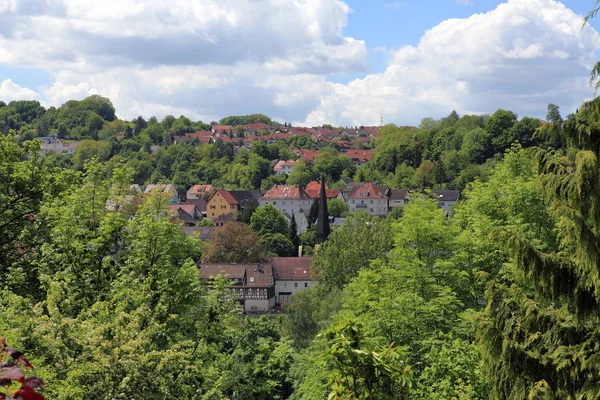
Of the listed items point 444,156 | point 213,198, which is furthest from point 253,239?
point 444,156

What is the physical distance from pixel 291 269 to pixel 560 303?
59.2 metres

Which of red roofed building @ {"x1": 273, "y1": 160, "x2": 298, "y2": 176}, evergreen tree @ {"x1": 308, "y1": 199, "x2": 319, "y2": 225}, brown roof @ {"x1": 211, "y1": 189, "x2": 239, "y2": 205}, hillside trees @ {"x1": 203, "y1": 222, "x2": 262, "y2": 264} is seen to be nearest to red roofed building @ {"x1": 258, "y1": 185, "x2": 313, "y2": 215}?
brown roof @ {"x1": 211, "y1": 189, "x2": 239, "y2": 205}

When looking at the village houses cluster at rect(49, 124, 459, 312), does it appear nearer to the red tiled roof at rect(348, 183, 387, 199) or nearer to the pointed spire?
the red tiled roof at rect(348, 183, 387, 199)

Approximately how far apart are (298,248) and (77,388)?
2948 inches

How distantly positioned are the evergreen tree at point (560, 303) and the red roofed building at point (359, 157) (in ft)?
487

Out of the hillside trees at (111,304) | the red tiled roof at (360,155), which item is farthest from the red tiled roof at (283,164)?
Answer: the hillside trees at (111,304)

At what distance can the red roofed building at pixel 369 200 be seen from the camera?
347 feet

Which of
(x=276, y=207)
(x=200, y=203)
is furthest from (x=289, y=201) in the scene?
(x=200, y=203)

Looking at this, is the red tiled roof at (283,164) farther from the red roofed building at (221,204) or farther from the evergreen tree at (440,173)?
the evergreen tree at (440,173)

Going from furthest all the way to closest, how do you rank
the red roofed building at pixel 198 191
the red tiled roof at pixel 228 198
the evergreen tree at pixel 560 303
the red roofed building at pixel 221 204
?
the red roofed building at pixel 198 191, the red tiled roof at pixel 228 198, the red roofed building at pixel 221 204, the evergreen tree at pixel 560 303

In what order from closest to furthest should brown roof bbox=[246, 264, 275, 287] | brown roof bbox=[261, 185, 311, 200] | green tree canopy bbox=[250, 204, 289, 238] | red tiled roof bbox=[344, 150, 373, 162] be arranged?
brown roof bbox=[246, 264, 275, 287] < green tree canopy bbox=[250, 204, 289, 238] < brown roof bbox=[261, 185, 311, 200] < red tiled roof bbox=[344, 150, 373, 162]

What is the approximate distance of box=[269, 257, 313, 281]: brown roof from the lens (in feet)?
221

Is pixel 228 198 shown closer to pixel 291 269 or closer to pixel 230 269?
pixel 291 269

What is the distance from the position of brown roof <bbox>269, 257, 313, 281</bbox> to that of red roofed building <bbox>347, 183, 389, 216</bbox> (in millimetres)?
37987
